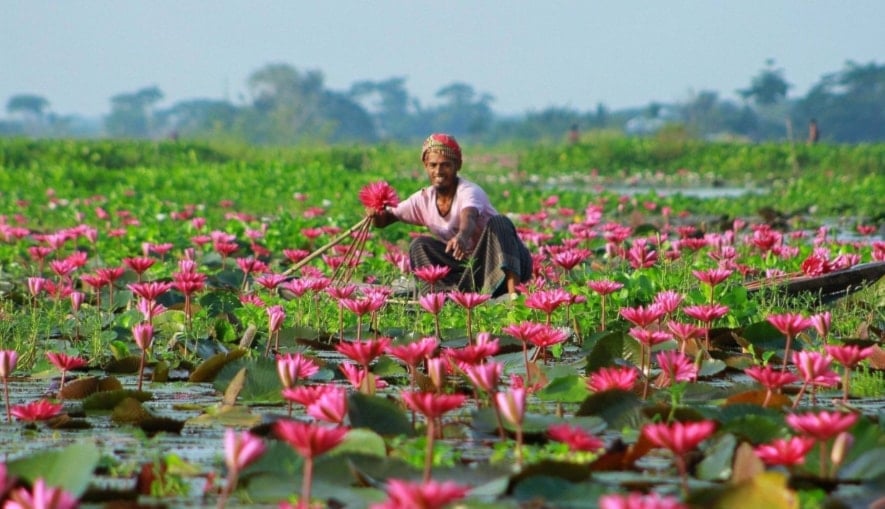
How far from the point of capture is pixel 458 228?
638 cm

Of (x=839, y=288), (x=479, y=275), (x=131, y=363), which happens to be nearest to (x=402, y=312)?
(x=479, y=275)

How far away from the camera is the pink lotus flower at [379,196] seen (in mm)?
6262

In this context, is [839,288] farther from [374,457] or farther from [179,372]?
[374,457]

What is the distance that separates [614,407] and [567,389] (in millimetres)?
321

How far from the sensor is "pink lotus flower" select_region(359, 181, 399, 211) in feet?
20.5

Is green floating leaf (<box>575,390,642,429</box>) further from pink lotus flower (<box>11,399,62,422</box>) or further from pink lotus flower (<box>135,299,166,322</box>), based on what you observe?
pink lotus flower (<box>135,299,166,322</box>)

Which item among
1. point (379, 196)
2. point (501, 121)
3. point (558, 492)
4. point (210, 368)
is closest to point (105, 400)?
point (210, 368)

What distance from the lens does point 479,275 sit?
641cm

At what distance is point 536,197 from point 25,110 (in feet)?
457

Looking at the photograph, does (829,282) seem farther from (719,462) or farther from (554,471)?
(554,471)

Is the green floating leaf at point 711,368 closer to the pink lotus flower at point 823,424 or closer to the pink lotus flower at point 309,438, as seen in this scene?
the pink lotus flower at point 823,424

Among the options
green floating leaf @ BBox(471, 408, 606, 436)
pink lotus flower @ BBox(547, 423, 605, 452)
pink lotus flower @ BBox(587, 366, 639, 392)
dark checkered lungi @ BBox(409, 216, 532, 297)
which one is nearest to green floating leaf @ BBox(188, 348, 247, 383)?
green floating leaf @ BBox(471, 408, 606, 436)

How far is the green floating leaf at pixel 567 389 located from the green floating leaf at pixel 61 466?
1.40 m

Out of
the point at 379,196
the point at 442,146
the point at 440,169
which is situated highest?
the point at 442,146
